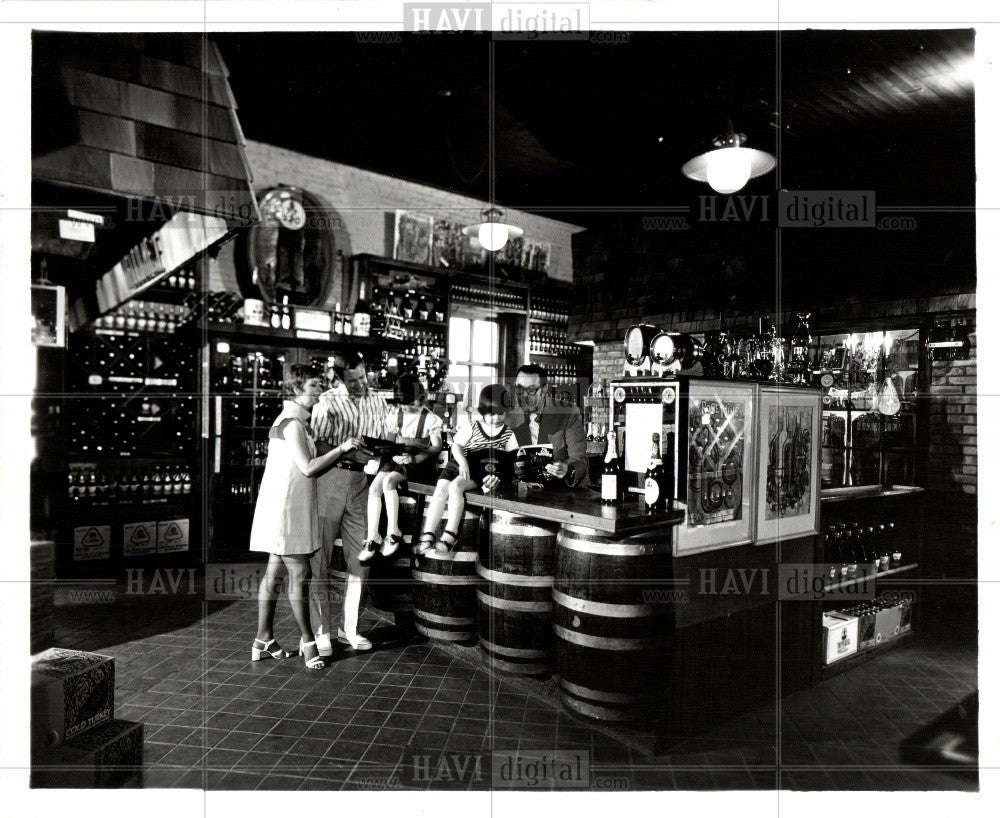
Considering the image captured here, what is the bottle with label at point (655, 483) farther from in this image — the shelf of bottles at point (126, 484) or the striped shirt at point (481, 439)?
the shelf of bottles at point (126, 484)

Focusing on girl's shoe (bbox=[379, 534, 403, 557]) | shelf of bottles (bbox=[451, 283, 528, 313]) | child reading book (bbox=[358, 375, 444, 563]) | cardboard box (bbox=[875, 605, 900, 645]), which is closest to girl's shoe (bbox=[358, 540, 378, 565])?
child reading book (bbox=[358, 375, 444, 563])

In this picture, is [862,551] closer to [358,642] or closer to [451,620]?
[451,620]

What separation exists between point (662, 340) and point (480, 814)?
2560 mm

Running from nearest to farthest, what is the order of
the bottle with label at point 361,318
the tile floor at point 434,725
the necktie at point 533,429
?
the tile floor at point 434,725
the necktie at point 533,429
the bottle with label at point 361,318

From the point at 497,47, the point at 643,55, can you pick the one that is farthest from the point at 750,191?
the point at 497,47

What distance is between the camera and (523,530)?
3305 mm

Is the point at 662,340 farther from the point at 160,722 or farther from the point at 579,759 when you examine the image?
the point at 160,722

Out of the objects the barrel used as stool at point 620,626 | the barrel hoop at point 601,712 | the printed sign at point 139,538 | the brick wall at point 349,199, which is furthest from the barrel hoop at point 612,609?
the brick wall at point 349,199

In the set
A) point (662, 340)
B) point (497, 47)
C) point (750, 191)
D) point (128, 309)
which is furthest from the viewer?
point (750, 191)

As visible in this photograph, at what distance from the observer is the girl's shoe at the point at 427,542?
12.4ft

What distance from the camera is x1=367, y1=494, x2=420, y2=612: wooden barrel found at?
4.16 metres

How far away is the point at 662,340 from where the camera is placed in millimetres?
3504

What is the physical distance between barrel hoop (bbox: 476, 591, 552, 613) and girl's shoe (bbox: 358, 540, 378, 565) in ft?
3.01

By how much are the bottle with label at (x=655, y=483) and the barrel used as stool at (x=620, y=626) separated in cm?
17
